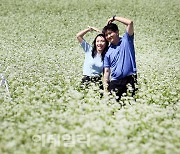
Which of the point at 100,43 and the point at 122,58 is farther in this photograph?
the point at 100,43

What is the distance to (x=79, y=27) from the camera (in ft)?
87.9

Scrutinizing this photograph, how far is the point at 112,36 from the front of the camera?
6906mm

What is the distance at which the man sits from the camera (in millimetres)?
6906

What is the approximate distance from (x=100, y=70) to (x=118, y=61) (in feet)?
2.09

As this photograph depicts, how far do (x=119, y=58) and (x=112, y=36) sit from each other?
41 cm

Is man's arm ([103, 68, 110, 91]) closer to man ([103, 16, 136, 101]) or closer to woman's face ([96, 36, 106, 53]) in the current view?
man ([103, 16, 136, 101])

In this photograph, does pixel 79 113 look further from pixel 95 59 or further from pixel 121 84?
pixel 95 59

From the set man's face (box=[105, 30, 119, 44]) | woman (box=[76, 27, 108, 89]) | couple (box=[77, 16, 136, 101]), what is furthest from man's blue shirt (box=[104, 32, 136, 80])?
woman (box=[76, 27, 108, 89])

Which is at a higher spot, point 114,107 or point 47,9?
point 47,9

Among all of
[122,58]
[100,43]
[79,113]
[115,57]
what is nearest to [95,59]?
[100,43]

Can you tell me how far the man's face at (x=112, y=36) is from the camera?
686 cm

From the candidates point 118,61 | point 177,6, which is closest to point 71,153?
point 118,61

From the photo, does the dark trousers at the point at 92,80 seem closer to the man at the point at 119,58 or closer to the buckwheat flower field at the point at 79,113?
the buckwheat flower field at the point at 79,113

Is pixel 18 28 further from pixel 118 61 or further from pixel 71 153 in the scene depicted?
pixel 71 153
